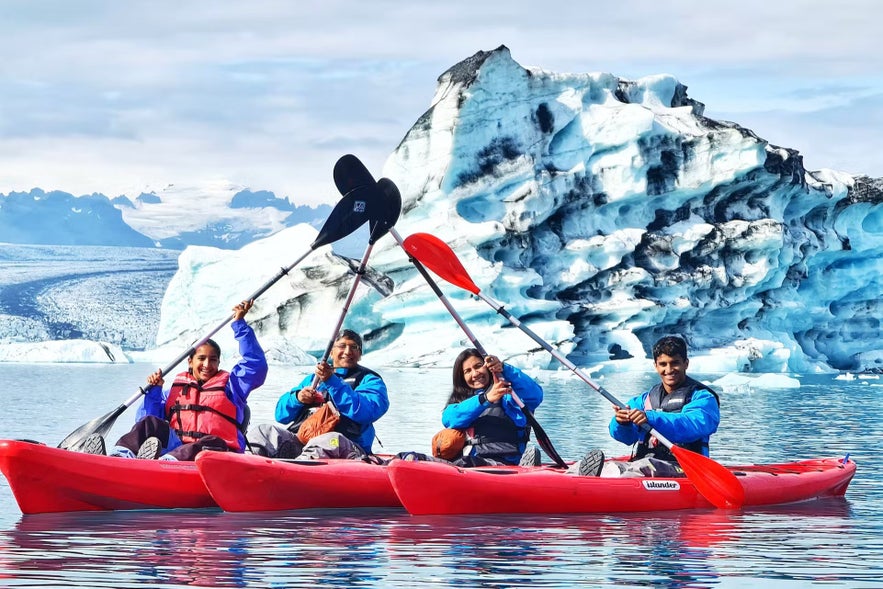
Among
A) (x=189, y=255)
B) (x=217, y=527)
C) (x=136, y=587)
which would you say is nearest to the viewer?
(x=136, y=587)

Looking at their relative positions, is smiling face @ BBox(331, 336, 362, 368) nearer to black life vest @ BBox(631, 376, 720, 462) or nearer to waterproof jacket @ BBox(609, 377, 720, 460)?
waterproof jacket @ BBox(609, 377, 720, 460)

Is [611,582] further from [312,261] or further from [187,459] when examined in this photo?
[312,261]

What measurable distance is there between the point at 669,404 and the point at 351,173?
3.37 metres

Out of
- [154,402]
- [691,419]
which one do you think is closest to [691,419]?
[691,419]

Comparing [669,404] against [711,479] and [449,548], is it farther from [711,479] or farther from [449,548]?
[449,548]

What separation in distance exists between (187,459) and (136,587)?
2748 mm

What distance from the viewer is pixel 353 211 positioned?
9383 millimetres

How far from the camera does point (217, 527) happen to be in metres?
6.55

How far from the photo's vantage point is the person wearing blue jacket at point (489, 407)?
23.5ft

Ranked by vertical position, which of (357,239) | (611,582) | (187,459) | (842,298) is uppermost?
(357,239)

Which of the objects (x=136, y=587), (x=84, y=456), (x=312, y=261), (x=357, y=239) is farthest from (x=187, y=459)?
(x=357, y=239)

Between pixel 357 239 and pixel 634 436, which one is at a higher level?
pixel 357 239

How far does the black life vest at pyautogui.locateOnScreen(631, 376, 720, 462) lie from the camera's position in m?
7.21

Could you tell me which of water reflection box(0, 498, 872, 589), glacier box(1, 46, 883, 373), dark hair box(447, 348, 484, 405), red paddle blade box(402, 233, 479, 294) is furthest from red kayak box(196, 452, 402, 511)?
Result: glacier box(1, 46, 883, 373)
